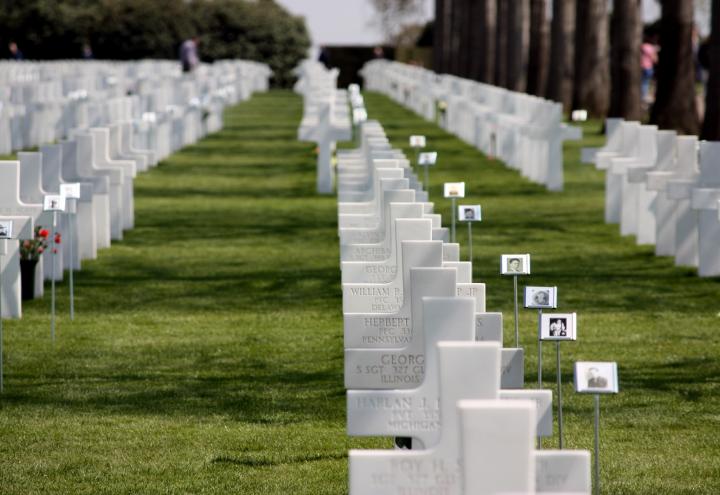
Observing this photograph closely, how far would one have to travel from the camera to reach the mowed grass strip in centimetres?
1185

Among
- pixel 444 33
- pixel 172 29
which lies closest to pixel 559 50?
pixel 444 33

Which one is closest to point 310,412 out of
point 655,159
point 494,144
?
point 655,159

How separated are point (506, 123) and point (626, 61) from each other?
20.6ft

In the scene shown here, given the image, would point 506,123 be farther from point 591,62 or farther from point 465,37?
point 465,37

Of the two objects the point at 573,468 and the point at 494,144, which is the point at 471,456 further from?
the point at 494,144

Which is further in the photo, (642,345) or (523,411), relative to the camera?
(642,345)

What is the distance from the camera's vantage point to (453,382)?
776 cm

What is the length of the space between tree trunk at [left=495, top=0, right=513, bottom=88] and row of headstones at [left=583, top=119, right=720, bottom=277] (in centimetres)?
4139

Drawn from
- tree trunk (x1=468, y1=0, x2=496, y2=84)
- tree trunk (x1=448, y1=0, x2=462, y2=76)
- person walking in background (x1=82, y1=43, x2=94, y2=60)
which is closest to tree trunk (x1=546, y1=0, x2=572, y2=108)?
tree trunk (x1=468, y1=0, x2=496, y2=84)

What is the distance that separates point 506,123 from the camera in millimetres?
37344

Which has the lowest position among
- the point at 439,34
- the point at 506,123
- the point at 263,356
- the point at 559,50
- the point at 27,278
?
the point at 263,356

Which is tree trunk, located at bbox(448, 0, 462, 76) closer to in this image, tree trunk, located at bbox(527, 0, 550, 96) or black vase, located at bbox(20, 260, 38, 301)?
tree trunk, located at bbox(527, 0, 550, 96)

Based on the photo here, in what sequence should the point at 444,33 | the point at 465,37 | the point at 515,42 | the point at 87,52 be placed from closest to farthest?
1. the point at 515,42
2. the point at 465,37
3. the point at 444,33
4. the point at 87,52

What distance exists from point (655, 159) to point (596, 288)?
3.36 meters
